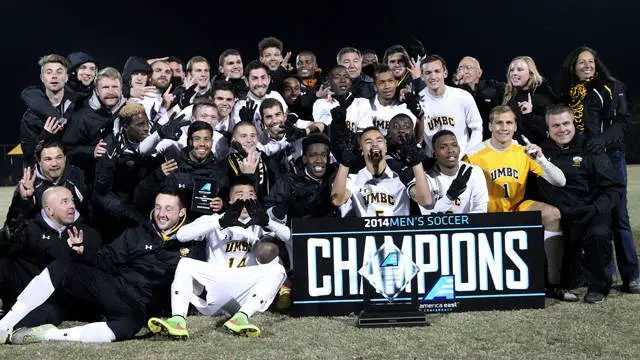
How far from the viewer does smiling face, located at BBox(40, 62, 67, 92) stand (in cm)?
638

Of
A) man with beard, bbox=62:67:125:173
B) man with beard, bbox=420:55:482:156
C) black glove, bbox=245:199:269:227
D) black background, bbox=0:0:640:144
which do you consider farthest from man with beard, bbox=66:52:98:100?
black background, bbox=0:0:640:144

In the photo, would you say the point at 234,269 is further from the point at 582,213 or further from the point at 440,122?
the point at 582,213

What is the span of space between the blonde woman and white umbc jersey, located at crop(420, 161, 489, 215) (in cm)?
130

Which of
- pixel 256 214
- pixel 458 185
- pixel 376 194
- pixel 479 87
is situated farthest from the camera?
pixel 479 87

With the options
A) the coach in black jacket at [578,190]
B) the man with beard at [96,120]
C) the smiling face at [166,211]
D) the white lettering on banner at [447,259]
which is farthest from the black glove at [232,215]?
the coach in black jacket at [578,190]

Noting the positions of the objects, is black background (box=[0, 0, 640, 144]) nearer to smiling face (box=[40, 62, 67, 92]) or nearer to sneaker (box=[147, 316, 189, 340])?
smiling face (box=[40, 62, 67, 92])

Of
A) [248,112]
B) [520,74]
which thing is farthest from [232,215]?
[520,74]

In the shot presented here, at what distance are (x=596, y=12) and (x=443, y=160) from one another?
1073 inches

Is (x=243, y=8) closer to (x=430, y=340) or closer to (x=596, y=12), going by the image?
(x=596, y=12)

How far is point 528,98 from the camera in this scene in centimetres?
667

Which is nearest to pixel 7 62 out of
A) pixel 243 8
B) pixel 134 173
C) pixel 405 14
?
pixel 243 8

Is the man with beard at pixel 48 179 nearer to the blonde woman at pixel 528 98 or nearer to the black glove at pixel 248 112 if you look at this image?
the black glove at pixel 248 112

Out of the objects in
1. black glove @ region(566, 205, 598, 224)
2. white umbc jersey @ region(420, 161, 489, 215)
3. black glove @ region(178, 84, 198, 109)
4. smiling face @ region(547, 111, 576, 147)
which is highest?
black glove @ region(178, 84, 198, 109)

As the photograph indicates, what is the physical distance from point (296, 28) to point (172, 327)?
25.9 metres
